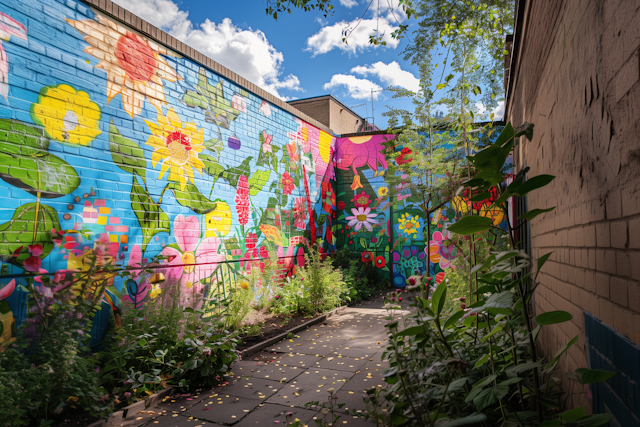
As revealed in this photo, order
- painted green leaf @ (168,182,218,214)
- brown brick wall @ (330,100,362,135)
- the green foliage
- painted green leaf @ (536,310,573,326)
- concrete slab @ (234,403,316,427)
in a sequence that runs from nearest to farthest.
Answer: painted green leaf @ (536,310,573,326) → concrete slab @ (234,403,316,427) → painted green leaf @ (168,182,218,214) → the green foliage → brown brick wall @ (330,100,362,135)

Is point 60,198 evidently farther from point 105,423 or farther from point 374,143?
point 374,143

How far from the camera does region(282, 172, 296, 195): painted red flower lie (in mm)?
7968

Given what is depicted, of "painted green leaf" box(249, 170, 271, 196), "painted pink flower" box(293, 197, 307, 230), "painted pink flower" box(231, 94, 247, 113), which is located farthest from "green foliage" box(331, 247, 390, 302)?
"painted pink flower" box(231, 94, 247, 113)

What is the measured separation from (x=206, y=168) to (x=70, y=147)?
2112 millimetres

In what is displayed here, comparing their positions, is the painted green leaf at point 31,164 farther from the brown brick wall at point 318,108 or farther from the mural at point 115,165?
the brown brick wall at point 318,108

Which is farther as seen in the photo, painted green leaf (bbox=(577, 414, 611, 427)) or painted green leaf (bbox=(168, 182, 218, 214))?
painted green leaf (bbox=(168, 182, 218, 214))

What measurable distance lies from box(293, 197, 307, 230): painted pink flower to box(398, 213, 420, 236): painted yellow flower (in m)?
2.75

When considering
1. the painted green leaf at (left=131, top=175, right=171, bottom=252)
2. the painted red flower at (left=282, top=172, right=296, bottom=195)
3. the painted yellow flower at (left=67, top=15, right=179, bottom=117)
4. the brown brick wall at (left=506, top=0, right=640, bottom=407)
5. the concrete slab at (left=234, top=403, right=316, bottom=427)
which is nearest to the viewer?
the brown brick wall at (left=506, top=0, right=640, bottom=407)

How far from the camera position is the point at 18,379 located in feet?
8.32

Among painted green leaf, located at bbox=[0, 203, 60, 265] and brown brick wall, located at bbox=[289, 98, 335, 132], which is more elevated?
brown brick wall, located at bbox=[289, 98, 335, 132]

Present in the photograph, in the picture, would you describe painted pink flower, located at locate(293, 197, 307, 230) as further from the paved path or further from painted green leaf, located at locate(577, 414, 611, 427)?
painted green leaf, located at locate(577, 414, 611, 427)

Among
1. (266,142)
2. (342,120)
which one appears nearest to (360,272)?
(266,142)

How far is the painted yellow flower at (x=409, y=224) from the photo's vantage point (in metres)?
9.56

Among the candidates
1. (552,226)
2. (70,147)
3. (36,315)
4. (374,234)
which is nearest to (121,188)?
(70,147)
